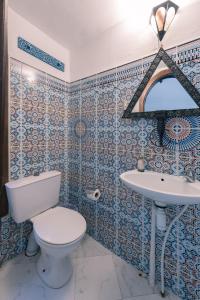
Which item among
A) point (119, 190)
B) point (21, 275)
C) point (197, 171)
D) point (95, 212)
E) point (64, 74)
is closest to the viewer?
point (197, 171)

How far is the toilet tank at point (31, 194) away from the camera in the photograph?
1.23 meters

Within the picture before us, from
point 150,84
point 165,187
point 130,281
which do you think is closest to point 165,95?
point 150,84

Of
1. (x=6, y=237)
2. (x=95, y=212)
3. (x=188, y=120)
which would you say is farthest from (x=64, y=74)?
(x=6, y=237)

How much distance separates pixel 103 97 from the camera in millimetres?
1524

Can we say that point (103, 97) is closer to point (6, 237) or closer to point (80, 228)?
point (80, 228)

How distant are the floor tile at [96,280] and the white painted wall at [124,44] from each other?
1817mm

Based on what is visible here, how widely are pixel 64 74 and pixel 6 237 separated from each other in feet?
5.76

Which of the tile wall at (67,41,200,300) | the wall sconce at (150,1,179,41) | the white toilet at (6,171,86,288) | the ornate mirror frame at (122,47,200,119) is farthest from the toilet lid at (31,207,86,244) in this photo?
the wall sconce at (150,1,179,41)

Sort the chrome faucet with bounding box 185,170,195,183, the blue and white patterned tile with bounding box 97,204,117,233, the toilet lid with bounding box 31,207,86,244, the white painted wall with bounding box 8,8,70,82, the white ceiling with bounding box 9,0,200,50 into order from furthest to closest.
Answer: the blue and white patterned tile with bounding box 97,204,117,233 → the white painted wall with bounding box 8,8,70,82 → the white ceiling with bounding box 9,0,200,50 → the toilet lid with bounding box 31,207,86,244 → the chrome faucet with bounding box 185,170,195,183

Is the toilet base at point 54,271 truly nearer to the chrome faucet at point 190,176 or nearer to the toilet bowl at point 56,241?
the toilet bowl at point 56,241

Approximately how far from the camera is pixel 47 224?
1.25 m

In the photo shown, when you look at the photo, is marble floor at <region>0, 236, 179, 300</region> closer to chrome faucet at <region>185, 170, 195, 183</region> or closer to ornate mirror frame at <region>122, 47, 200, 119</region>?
chrome faucet at <region>185, 170, 195, 183</region>

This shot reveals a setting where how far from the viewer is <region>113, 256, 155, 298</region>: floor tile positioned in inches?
45.6

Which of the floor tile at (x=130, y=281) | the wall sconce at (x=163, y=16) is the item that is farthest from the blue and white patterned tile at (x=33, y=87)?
the floor tile at (x=130, y=281)
